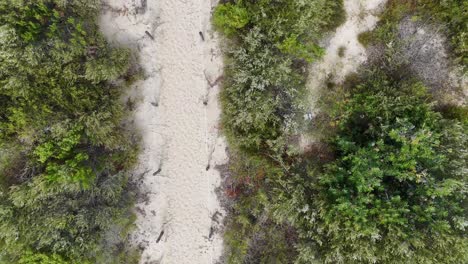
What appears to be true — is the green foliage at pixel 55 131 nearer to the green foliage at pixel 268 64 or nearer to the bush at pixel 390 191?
the green foliage at pixel 268 64

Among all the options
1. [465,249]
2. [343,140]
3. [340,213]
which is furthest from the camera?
[343,140]

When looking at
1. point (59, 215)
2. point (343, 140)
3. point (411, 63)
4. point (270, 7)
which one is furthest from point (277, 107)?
point (59, 215)

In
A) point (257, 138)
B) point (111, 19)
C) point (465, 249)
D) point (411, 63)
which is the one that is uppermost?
point (411, 63)

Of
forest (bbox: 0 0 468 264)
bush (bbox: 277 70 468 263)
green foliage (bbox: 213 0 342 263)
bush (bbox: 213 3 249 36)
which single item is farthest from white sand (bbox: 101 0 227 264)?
bush (bbox: 277 70 468 263)

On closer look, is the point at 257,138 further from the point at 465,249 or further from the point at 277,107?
the point at 465,249

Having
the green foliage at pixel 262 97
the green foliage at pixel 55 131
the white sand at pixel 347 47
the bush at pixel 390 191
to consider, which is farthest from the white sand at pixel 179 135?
the white sand at pixel 347 47

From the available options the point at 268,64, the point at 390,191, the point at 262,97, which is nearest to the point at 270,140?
the point at 262,97
